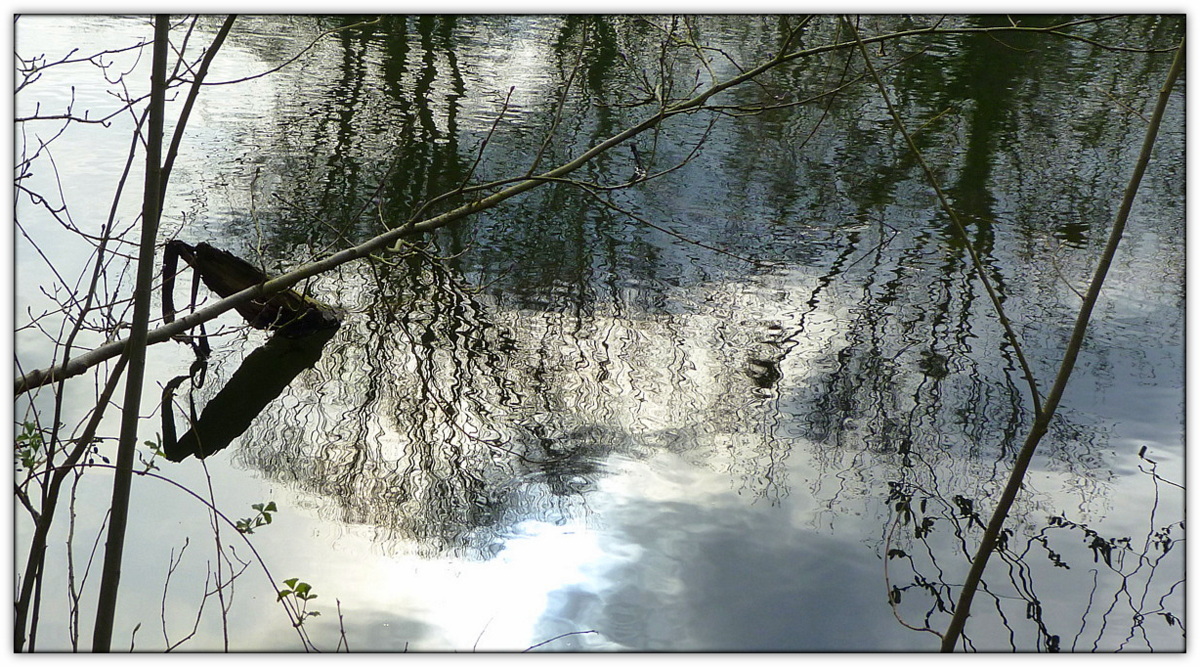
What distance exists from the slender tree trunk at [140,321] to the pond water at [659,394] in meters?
0.71

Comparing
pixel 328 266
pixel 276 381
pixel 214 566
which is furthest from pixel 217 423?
pixel 328 266

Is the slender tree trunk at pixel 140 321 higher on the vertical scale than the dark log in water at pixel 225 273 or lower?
higher

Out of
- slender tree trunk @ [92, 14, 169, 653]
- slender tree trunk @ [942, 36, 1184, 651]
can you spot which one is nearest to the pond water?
slender tree trunk @ [942, 36, 1184, 651]

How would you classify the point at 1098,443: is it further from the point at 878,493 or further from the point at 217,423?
the point at 217,423

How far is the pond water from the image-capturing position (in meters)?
3.70

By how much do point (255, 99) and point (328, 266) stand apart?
336 inches

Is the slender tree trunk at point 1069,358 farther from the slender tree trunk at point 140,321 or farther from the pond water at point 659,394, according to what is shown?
the slender tree trunk at point 140,321

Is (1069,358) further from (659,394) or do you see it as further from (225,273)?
(225,273)

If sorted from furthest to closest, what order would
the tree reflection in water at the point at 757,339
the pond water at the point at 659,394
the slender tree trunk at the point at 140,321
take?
the tree reflection in water at the point at 757,339, the pond water at the point at 659,394, the slender tree trunk at the point at 140,321

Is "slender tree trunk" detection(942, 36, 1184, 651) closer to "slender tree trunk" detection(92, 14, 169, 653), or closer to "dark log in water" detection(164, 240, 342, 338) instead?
"slender tree trunk" detection(92, 14, 169, 653)

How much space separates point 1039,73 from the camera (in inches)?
498

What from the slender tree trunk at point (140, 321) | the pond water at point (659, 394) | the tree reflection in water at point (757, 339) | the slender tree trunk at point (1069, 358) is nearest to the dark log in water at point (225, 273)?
the pond water at point (659, 394)

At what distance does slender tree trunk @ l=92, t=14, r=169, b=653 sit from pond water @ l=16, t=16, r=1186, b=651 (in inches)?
28.0

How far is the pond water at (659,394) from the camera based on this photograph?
3.70 m
